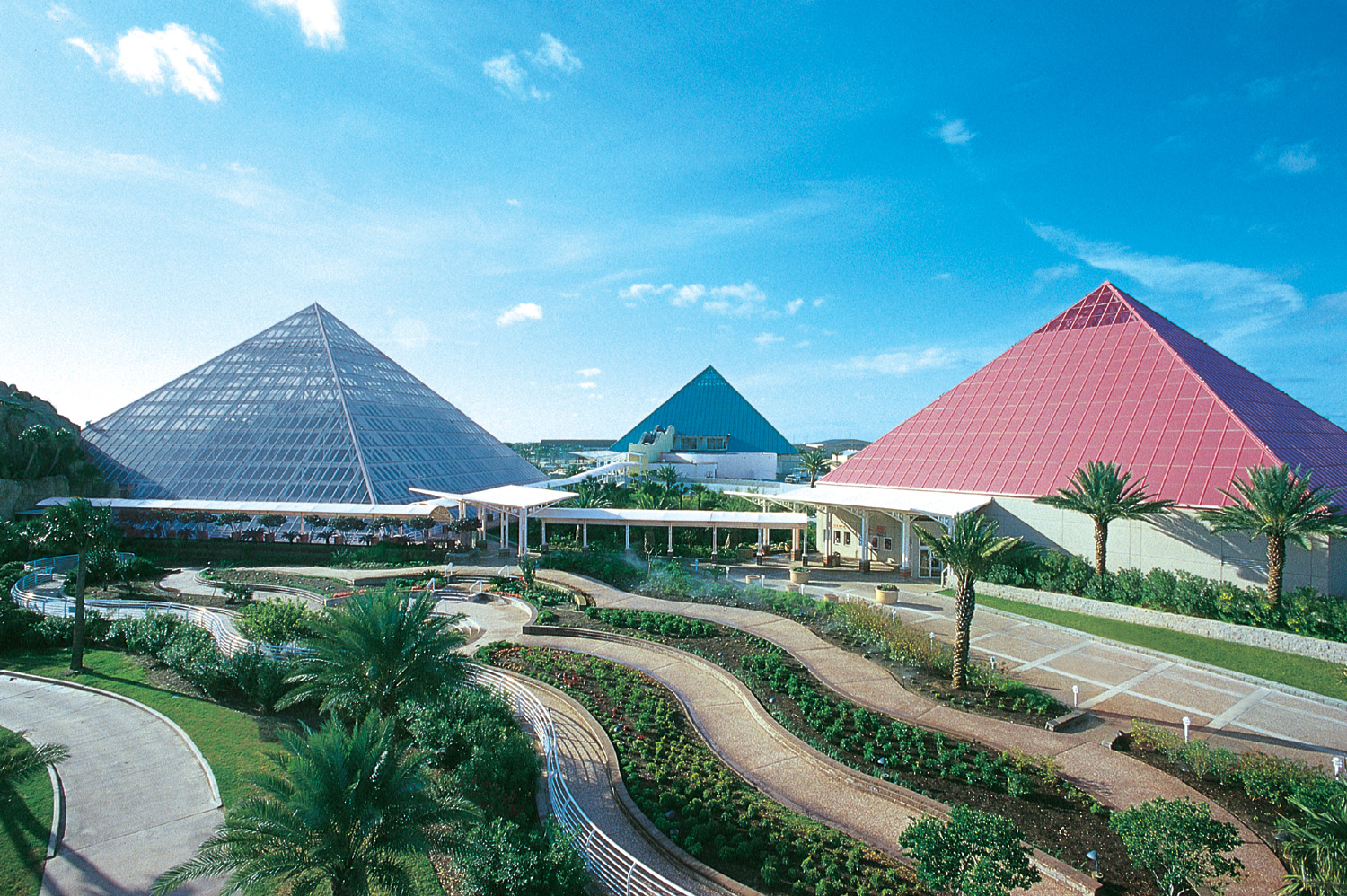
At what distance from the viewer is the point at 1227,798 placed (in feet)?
33.9

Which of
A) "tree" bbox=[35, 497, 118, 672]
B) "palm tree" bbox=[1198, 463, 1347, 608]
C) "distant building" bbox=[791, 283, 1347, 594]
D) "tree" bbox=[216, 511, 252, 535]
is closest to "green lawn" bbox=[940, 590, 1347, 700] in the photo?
"palm tree" bbox=[1198, 463, 1347, 608]

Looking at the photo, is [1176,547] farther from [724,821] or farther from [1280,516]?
[724,821]

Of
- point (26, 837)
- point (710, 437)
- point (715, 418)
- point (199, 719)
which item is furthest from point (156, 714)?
point (715, 418)

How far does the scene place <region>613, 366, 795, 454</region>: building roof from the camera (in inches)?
2891

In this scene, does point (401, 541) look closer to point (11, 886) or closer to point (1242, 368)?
point (11, 886)

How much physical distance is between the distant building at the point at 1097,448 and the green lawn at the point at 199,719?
22017 mm

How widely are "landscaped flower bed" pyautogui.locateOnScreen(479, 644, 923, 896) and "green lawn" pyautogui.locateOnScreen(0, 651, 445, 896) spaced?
3.62 meters


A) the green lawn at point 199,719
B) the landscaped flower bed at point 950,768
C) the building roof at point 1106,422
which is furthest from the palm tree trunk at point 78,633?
the building roof at point 1106,422

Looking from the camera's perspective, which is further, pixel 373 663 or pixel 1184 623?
pixel 1184 623

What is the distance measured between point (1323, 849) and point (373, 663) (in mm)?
14594

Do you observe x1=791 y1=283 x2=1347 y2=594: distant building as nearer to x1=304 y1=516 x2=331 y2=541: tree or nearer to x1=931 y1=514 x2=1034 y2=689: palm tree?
x1=931 y1=514 x2=1034 y2=689: palm tree

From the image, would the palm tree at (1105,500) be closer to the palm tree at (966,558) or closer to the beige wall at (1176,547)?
the beige wall at (1176,547)

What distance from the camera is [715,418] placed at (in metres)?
75.0

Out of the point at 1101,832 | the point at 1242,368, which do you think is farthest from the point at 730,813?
the point at 1242,368
